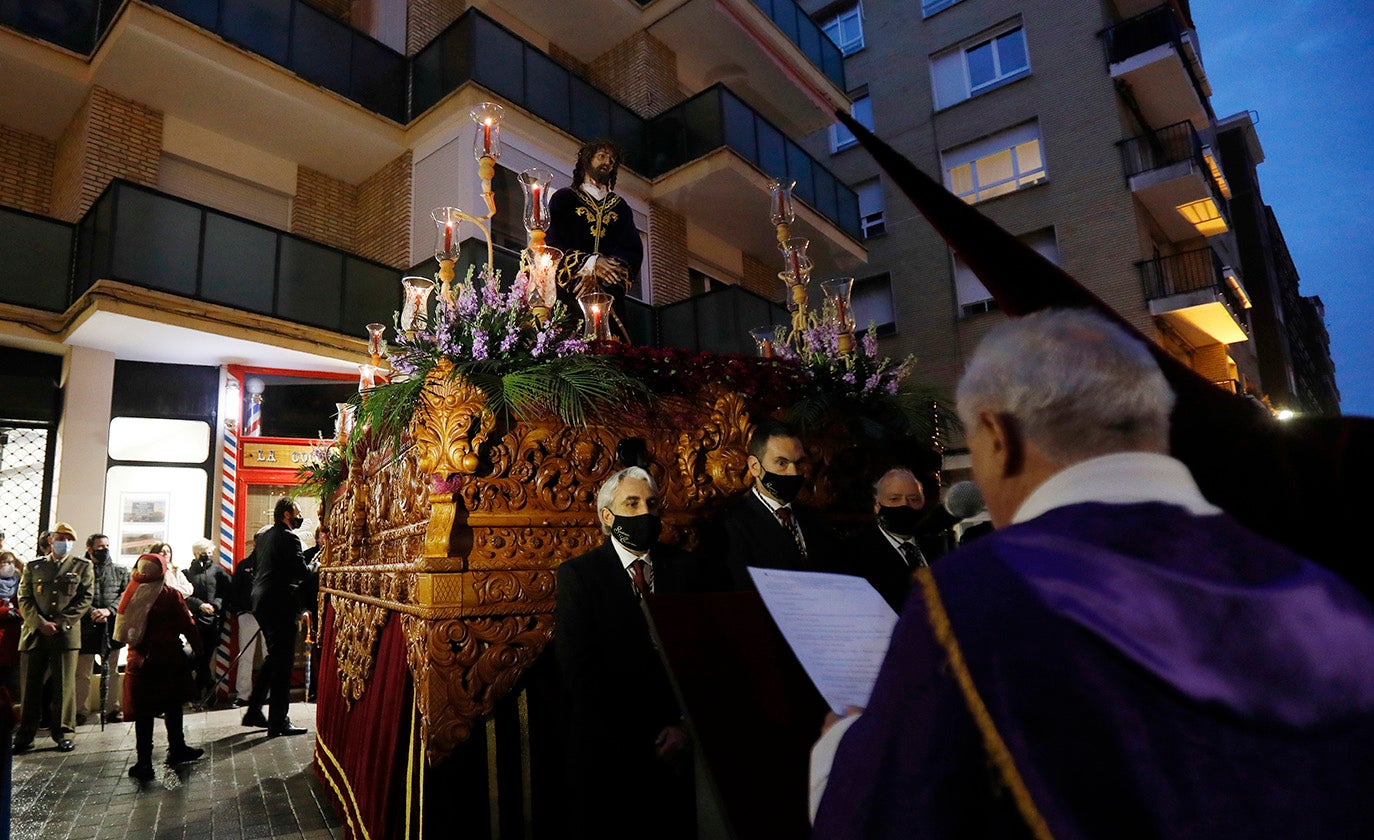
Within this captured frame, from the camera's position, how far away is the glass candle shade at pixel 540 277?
338cm

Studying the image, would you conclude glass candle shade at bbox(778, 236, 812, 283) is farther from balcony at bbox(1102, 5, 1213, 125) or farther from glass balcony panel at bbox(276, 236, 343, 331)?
balcony at bbox(1102, 5, 1213, 125)

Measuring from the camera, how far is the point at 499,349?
310 centimetres

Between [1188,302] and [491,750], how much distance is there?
15710 millimetres

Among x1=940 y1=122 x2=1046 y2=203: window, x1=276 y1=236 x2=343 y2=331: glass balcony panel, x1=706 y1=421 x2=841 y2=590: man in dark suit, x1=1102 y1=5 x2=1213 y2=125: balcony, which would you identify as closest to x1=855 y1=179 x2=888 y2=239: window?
x1=940 y1=122 x2=1046 y2=203: window

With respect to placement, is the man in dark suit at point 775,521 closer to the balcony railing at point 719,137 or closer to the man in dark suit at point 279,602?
the man in dark suit at point 279,602

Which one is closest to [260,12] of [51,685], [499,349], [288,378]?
[288,378]

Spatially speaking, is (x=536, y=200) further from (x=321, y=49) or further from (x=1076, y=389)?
(x=321, y=49)

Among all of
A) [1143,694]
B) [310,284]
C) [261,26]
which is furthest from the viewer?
[310,284]

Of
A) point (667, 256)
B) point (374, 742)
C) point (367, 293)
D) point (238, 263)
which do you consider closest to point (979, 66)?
point (667, 256)

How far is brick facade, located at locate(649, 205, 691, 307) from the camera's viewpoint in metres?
13.5

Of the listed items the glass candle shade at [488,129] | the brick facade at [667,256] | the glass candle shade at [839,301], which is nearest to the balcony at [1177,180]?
the brick facade at [667,256]

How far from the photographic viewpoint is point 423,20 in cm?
1261

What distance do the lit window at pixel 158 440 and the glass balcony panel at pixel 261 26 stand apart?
16.8 feet

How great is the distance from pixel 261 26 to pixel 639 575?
36.6ft
